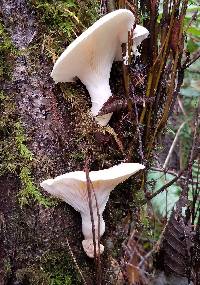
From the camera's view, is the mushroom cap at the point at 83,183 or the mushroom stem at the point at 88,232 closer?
the mushroom cap at the point at 83,183

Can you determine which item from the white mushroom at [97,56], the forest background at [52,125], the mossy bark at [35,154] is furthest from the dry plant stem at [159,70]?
the mossy bark at [35,154]

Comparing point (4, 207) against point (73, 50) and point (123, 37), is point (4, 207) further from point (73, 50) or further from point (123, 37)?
point (123, 37)

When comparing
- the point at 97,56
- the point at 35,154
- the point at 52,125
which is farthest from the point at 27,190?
the point at 97,56

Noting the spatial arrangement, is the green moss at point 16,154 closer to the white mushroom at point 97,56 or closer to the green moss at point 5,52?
the green moss at point 5,52

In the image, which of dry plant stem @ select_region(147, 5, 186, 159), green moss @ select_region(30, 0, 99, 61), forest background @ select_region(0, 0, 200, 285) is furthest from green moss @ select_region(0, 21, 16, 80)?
dry plant stem @ select_region(147, 5, 186, 159)

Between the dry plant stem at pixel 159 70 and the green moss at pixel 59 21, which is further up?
the green moss at pixel 59 21

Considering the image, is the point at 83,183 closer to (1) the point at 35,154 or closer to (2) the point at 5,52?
(1) the point at 35,154

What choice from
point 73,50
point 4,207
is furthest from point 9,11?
point 4,207

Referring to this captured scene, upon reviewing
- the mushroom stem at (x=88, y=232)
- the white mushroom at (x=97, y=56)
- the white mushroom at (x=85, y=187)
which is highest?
the white mushroom at (x=97, y=56)
